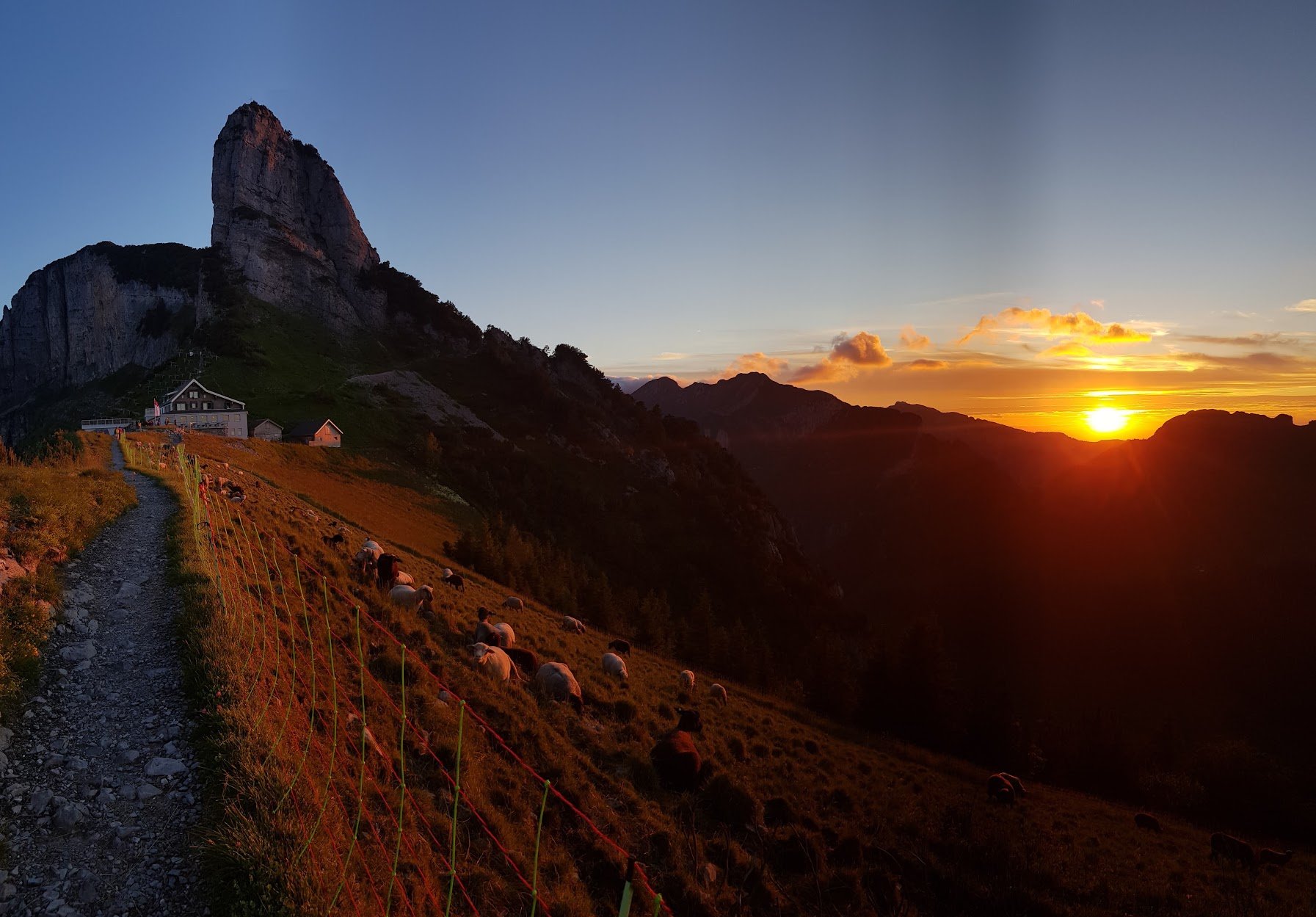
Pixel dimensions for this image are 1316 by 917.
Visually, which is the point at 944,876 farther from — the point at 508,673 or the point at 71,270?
the point at 71,270

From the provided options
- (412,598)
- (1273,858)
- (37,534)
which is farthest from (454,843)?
(1273,858)

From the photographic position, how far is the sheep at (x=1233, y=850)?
22797 mm

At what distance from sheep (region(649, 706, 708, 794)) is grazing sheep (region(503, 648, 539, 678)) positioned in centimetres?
485

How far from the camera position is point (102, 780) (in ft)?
24.3

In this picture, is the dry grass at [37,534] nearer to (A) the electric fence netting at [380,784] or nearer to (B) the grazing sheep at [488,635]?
(A) the electric fence netting at [380,784]

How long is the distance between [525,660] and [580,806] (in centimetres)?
700

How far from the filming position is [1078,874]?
17.4 m

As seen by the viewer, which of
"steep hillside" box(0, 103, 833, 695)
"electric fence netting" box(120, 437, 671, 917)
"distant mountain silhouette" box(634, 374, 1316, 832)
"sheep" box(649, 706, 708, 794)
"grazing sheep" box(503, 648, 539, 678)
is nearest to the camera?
"electric fence netting" box(120, 437, 671, 917)

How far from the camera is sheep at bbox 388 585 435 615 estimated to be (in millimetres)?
19812

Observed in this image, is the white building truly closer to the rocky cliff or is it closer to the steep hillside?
the steep hillside

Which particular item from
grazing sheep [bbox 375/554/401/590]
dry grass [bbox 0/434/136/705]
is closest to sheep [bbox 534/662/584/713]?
grazing sheep [bbox 375/554/401/590]

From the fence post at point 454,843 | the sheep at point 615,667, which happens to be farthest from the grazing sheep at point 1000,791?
the fence post at point 454,843

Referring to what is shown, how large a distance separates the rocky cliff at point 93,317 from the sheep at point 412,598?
14420 cm

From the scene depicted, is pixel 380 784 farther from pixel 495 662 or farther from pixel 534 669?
pixel 534 669
